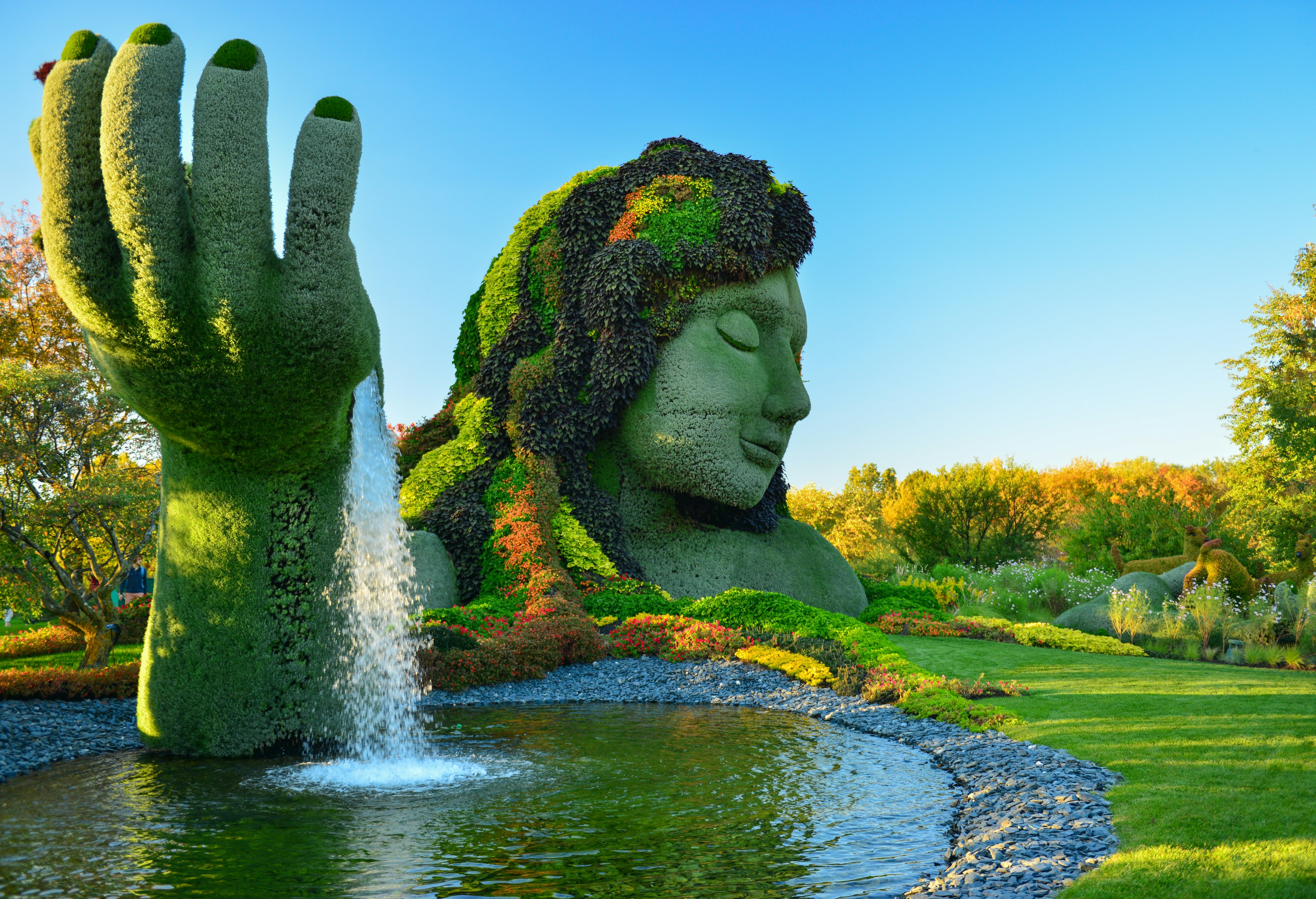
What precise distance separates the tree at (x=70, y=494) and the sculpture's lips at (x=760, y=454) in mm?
8871

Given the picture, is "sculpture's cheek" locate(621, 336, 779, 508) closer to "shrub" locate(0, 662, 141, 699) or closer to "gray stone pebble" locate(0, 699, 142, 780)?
"shrub" locate(0, 662, 141, 699)

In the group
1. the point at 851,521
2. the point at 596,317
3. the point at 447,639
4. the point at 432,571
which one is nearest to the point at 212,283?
the point at 447,639

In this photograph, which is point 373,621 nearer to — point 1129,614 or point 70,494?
point 70,494

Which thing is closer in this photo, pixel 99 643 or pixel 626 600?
pixel 99 643

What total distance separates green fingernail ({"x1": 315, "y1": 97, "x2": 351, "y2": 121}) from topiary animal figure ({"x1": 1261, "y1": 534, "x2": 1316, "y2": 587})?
59.0 ft

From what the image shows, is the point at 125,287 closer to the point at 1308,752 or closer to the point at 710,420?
the point at 1308,752

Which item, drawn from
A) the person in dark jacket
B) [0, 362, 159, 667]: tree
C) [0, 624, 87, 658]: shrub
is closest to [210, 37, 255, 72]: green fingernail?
[0, 362, 159, 667]: tree

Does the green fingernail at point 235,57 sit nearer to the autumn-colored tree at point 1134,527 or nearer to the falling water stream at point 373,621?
the falling water stream at point 373,621

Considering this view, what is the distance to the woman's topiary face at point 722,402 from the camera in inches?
552

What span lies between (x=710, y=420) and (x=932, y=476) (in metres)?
15.2

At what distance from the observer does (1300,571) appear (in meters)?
16.7

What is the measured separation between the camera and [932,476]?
2702 centimetres

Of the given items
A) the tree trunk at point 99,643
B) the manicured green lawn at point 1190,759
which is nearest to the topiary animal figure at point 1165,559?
the manicured green lawn at point 1190,759

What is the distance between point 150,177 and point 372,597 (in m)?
3.31
